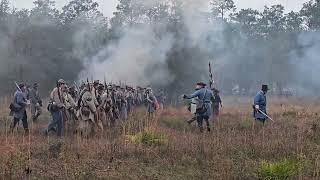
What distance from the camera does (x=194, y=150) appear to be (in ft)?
32.2

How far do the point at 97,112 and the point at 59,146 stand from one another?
13.9 feet

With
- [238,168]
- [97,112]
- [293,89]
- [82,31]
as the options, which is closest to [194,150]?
[238,168]

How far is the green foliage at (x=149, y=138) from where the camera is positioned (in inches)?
406

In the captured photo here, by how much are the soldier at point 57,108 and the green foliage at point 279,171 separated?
761 cm

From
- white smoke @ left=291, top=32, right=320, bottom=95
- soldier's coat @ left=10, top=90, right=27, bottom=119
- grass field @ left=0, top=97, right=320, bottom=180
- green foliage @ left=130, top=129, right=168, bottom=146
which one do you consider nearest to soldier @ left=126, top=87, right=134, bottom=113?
soldier's coat @ left=10, top=90, right=27, bottom=119

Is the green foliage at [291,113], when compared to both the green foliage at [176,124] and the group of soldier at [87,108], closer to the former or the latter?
the green foliage at [176,124]

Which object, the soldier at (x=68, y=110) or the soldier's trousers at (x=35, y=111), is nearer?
the soldier at (x=68, y=110)

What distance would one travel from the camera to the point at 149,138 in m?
10.5

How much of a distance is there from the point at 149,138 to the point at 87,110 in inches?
138

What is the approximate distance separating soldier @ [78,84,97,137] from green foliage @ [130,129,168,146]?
10.1 ft

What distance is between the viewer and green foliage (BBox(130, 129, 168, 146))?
10320mm

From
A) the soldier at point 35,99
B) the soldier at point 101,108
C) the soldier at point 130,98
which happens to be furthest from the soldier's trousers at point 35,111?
the soldier at point 130,98

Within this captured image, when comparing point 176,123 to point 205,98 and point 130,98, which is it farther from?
point 130,98

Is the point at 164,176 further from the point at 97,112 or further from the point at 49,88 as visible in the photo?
the point at 49,88
